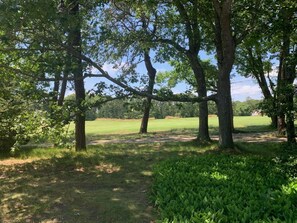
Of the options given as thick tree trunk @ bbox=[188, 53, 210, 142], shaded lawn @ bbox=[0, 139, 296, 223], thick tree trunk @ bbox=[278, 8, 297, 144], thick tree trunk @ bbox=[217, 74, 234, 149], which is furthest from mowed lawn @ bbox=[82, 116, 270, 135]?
shaded lawn @ bbox=[0, 139, 296, 223]

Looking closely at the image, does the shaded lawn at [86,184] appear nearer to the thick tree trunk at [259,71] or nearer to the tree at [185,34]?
the tree at [185,34]

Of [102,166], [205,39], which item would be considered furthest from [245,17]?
[102,166]

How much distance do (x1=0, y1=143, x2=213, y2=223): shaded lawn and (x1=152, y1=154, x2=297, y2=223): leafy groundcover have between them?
58 centimetres

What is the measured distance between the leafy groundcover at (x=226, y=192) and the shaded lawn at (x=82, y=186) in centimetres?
58

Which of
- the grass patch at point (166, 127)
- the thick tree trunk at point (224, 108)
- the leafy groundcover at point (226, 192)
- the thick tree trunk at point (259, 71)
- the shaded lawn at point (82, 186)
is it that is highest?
the thick tree trunk at point (259, 71)

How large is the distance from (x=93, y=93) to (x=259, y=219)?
731cm

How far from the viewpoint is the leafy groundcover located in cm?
505

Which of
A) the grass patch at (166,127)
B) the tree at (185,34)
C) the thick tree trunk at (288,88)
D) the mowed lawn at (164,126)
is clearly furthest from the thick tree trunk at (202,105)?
the mowed lawn at (164,126)

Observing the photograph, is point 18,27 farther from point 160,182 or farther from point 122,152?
point 122,152

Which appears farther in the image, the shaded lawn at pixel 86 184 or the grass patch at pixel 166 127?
the grass patch at pixel 166 127

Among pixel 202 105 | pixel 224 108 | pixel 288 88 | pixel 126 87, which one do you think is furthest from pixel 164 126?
pixel 288 88

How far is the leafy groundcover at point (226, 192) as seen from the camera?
5.05m

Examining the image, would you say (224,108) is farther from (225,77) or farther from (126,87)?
(126,87)

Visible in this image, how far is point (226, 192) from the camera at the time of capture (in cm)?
623
